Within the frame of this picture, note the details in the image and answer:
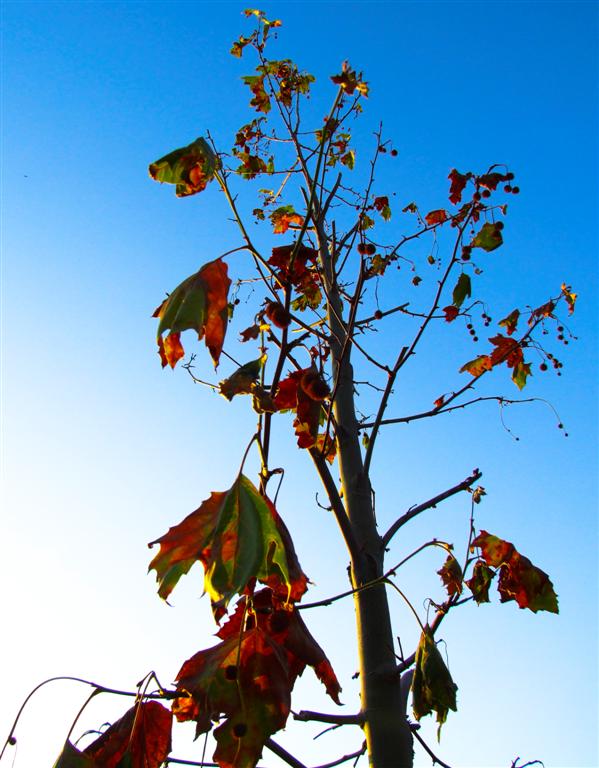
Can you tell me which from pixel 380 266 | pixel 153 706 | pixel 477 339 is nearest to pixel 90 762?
pixel 153 706

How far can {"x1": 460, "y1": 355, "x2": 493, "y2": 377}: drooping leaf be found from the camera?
3385mm

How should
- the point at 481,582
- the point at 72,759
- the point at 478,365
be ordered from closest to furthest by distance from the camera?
1. the point at 72,759
2. the point at 481,582
3. the point at 478,365

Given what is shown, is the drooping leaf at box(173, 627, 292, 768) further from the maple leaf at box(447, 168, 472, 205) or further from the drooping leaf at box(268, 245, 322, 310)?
the maple leaf at box(447, 168, 472, 205)

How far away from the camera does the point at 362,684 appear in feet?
7.84

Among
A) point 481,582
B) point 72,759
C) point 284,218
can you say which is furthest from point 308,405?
point 284,218

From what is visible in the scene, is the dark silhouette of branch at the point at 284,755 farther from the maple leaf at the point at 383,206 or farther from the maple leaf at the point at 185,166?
the maple leaf at the point at 383,206

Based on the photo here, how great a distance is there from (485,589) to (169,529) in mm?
1431

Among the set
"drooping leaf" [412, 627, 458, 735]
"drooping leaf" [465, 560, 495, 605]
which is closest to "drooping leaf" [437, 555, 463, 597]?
"drooping leaf" [465, 560, 495, 605]

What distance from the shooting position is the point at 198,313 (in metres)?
2.07

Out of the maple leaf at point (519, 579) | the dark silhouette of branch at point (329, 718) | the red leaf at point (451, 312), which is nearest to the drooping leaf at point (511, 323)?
the red leaf at point (451, 312)

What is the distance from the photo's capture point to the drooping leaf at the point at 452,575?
2799 millimetres

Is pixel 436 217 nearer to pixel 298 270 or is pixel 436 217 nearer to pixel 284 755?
pixel 298 270

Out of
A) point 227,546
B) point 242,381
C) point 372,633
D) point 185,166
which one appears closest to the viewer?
point 227,546

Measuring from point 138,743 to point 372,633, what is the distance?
2.83 feet
